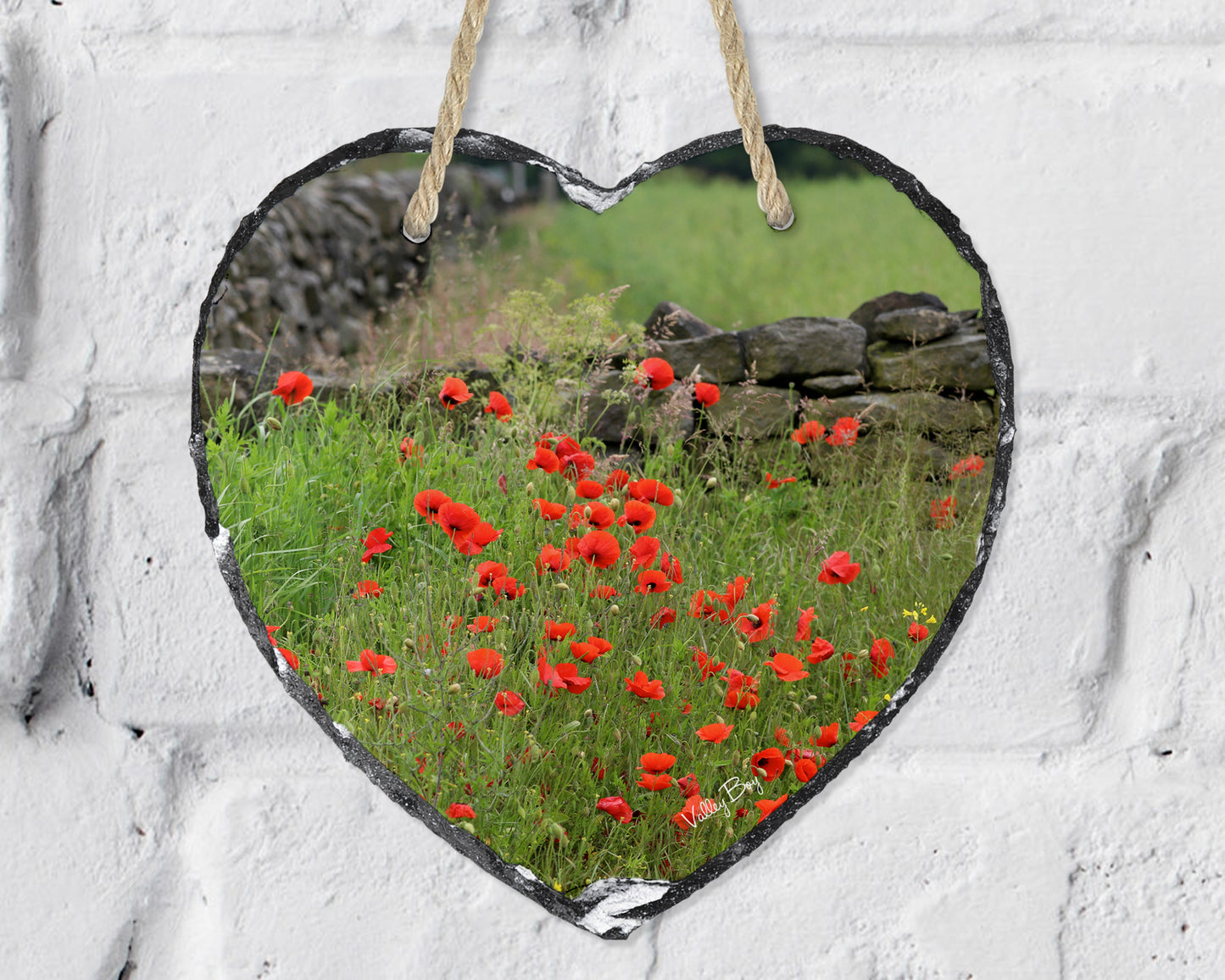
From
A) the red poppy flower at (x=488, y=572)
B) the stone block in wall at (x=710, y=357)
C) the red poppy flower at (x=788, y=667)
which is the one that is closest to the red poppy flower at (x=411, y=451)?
the red poppy flower at (x=488, y=572)

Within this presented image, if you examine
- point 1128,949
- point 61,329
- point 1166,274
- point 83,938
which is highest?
point 1166,274

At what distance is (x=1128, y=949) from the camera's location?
0.66 meters

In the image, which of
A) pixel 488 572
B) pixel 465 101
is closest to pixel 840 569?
pixel 488 572

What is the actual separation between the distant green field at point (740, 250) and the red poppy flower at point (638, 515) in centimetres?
16

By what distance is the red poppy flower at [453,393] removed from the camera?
0.71m

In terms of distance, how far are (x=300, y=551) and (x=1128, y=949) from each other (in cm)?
69

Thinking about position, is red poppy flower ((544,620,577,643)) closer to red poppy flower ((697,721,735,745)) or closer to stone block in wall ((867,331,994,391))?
red poppy flower ((697,721,735,745))

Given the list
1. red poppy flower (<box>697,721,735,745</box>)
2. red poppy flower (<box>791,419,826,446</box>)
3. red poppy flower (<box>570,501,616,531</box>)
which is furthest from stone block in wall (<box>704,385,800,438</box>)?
red poppy flower (<box>697,721,735,745</box>)

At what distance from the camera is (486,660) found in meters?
0.64

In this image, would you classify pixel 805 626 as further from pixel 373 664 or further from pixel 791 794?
pixel 373 664

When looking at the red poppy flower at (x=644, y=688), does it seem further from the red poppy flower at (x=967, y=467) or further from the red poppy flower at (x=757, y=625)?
the red poppy flower at (x=967, y=467)

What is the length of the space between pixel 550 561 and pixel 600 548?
0.04 metres

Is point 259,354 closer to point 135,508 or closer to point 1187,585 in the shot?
point 135,508

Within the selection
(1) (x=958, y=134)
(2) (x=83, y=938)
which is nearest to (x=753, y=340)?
(1) (x=958, y=134)
